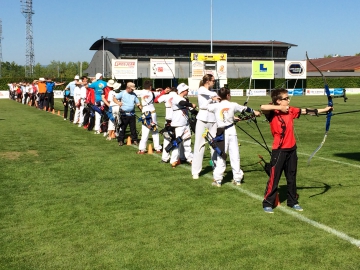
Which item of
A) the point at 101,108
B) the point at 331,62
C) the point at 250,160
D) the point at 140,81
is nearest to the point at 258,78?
the point at 140,81

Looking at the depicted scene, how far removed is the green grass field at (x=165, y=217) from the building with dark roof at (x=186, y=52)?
71.0 meters

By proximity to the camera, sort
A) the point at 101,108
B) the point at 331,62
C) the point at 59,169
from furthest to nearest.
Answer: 1. the point at 331,62
2. the point at 101,108
3. the point at 59,169

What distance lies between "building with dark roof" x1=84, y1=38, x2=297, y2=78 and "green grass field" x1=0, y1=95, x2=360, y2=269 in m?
71.0

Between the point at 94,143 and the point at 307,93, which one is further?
the point at 307,93

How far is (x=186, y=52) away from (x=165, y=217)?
80930 millimetres

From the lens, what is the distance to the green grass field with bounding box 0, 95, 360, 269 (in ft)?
18.8

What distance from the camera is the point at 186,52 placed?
285ft

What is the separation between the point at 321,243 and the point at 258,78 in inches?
2786

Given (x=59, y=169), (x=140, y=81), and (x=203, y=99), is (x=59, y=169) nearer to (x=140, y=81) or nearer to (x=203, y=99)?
(x=203, y=99)

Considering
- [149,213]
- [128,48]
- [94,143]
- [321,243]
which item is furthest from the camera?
[128,48]

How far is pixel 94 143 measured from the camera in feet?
53.6

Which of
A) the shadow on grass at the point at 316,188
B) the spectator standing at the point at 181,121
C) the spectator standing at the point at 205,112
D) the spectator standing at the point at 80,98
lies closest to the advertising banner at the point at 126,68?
the spectator standing at the point at 80,98

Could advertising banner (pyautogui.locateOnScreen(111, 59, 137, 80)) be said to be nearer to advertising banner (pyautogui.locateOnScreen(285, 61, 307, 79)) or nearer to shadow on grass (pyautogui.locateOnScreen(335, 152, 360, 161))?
advertising banner (pyautogui.locateOnScreen(285, 61, 307, 79))

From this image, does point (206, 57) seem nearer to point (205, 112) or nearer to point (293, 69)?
point (293, 69)
